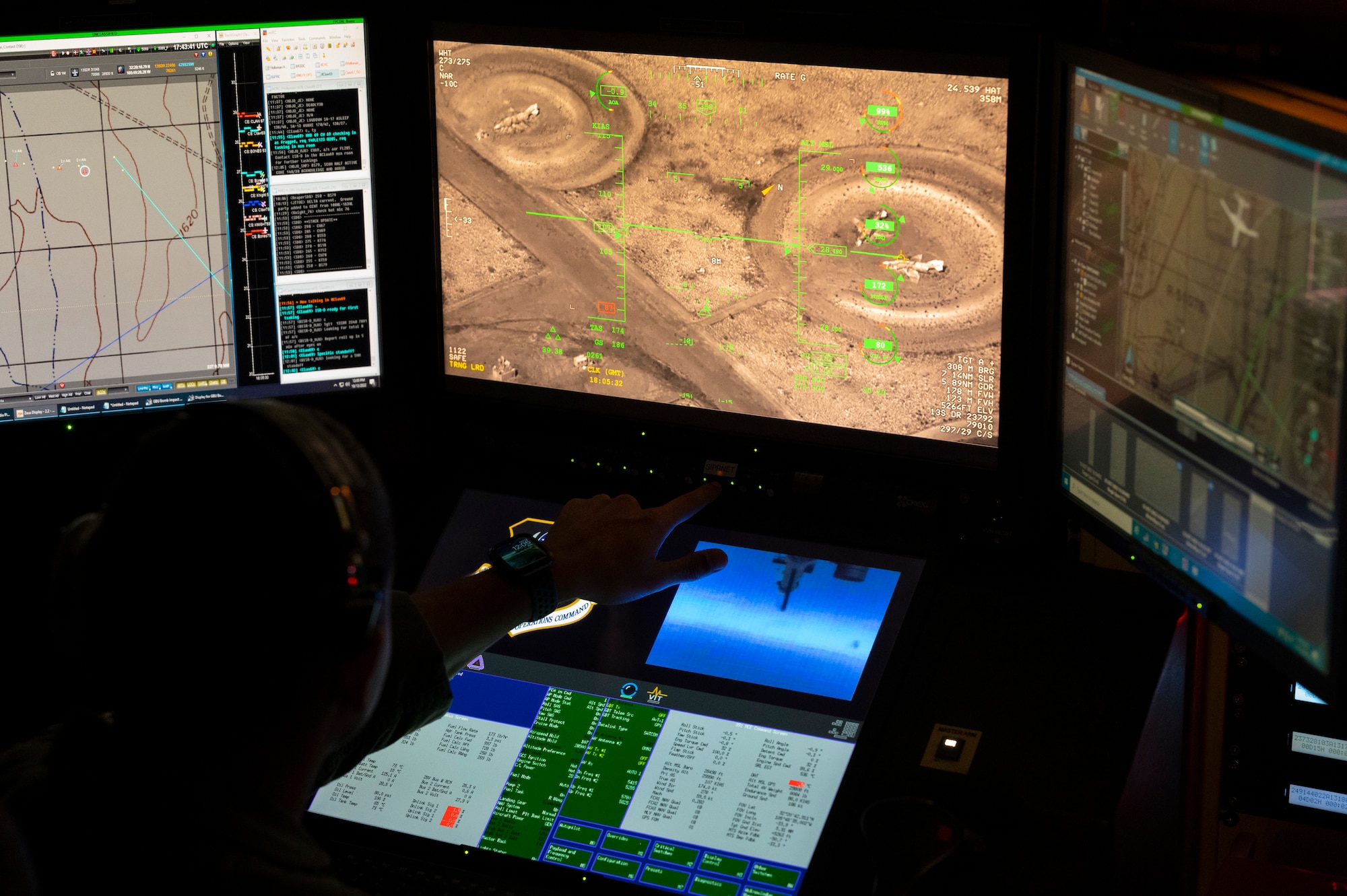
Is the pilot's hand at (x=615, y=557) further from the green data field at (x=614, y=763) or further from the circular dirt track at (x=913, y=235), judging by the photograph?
the circular dirt track at (x=913, y=235)

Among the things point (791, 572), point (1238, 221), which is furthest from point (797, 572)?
point (1238, 221)

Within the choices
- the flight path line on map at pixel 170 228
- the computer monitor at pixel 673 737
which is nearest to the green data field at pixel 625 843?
the computer monitor at pixel 673 737

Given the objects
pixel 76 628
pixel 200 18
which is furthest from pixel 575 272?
pixel 76 628

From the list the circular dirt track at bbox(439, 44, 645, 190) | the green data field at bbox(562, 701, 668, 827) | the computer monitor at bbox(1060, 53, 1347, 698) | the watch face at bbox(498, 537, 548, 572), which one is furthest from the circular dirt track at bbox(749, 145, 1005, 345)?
the green data field at bbox(562, 701, 668, 827)

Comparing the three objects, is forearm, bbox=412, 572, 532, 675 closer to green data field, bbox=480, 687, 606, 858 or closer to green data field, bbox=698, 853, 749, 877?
green data field, bbox=480, 687, 606, 858

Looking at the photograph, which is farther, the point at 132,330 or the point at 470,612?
the point at 132,330

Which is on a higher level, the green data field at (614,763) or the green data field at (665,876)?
the green data field at (614,763)

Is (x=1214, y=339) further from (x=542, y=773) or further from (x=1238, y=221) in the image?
(x=542, y=773)
